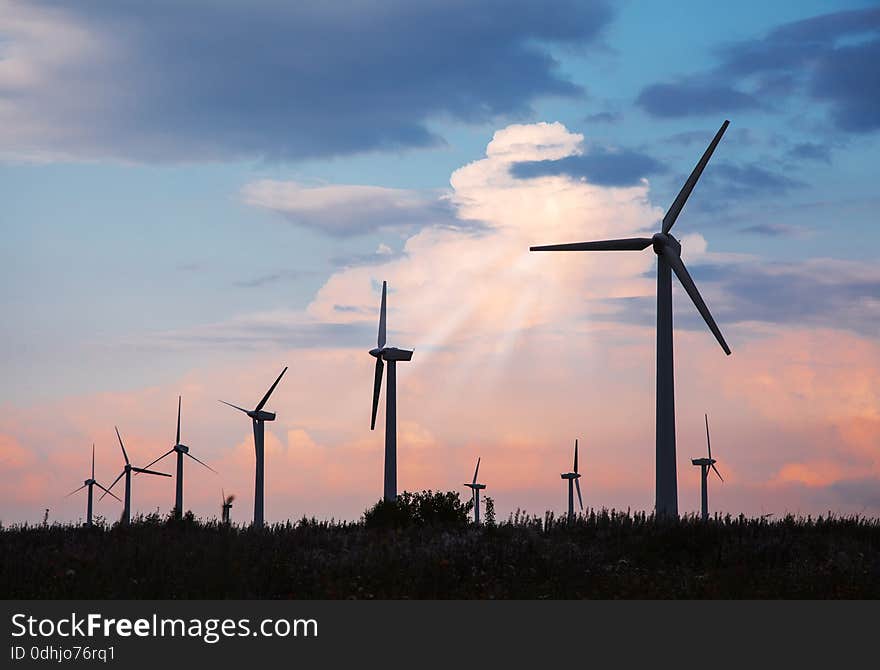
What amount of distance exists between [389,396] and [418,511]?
18.5 m

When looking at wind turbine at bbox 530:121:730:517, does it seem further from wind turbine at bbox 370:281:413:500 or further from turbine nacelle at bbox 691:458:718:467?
turbine nacelle at bbox 691:458:718:467

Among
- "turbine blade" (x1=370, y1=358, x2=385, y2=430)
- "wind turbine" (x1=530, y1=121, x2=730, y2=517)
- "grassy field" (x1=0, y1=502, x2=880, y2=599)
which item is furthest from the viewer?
"turbine blade" (x1=370, y1=358, x2=385, y2=430)

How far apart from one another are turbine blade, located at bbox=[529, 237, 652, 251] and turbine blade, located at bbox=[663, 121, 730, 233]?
5.49 ft

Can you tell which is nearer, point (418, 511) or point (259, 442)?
point (418, 511)

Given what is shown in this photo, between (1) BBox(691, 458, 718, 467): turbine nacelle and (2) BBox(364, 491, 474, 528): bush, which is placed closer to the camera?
(2) BBox(364, 491, 474, 528): bush

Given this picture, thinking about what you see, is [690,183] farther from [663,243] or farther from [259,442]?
[259,442]

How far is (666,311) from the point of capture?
52.9m

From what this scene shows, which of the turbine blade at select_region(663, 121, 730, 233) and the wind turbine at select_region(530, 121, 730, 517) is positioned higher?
the turbine blade at select_region(663, 121, 730, 233)

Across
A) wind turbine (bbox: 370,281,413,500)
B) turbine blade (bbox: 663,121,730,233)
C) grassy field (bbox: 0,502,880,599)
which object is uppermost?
turbine blade (bbox: 663,121,730,233)

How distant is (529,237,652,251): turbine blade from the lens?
5841 centimetres

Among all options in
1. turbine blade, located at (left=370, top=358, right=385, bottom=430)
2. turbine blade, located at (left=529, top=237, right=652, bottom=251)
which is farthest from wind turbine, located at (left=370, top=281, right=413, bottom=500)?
turbine blade, located at (left=529, top=237, right=652, bottom=251)

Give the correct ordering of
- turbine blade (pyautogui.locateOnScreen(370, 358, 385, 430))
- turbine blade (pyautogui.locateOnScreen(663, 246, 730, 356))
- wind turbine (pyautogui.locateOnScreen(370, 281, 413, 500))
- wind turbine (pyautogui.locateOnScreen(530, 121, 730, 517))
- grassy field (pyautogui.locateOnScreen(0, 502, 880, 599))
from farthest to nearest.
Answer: turbine blade (pyautogui.locateOnScreen(370, 358, 385, 430))
wind turbine (pyautogui.locateOnScreen(370, 281, 413, 500))
turbine blade (pyautogui.locateOnScreen(663, 246, 730, 356))
wind turbine (pyautogui.locateOnScreen(530, 121, 730, 517))
grassy field (pyautogui.locateOnScreen(0, 502, 880, 599))

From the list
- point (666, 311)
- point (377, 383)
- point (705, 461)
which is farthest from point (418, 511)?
point (705, 461)
